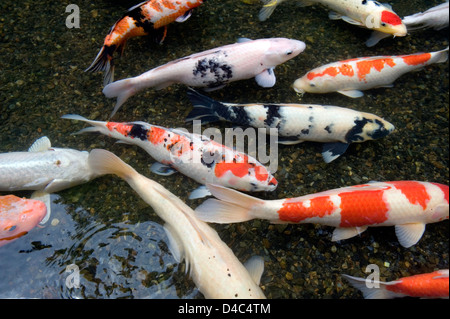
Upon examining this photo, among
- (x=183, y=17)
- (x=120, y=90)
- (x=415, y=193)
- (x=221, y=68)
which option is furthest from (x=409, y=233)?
(x=183, y=17)

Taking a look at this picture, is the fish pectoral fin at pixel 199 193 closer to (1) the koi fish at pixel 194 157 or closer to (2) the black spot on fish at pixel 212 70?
(1) the koi fish at pixel 194 157

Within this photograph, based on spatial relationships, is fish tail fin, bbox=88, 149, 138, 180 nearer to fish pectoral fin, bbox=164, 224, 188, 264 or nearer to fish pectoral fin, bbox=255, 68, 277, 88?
fish pectoral fin, bbox=164, 224, 188, 264

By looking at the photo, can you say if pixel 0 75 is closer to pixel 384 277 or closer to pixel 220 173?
pixel 220 173

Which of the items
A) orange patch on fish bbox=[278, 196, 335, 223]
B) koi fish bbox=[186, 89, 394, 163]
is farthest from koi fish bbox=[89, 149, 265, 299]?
koi fish bbox=[186, 89, 394, 163]

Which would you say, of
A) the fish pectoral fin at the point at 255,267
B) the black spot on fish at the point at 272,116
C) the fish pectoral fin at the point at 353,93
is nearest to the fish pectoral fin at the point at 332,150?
the black spot on fish at the point at 272,116

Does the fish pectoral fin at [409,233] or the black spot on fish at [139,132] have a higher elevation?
the black spot on fish at [139,132]

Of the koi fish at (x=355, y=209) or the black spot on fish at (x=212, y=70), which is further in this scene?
the black spot on fish at (x=212, y=70)
